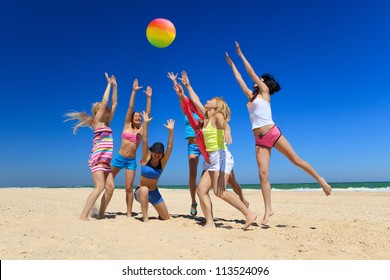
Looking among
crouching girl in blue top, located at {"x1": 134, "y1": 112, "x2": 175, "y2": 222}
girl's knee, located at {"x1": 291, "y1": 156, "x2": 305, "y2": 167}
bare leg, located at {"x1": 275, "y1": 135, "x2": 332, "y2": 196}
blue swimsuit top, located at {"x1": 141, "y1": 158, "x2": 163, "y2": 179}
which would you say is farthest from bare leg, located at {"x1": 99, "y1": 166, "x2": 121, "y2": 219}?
girl's knee, located at {"x1": 291, "y1": 156, "x2": 305, "y2": 167}

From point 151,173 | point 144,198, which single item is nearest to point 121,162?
point 151,173

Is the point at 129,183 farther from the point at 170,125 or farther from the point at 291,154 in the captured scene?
the point at 291,154

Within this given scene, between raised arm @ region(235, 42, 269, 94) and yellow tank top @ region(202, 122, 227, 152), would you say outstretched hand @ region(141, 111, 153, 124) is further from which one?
raised arm @ region(235, 42, 269, 94)

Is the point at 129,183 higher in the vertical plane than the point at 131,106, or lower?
lower

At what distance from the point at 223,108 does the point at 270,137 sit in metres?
0.91

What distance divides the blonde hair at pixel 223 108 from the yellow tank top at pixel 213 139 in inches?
10.0

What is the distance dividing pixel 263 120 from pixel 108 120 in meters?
2.90

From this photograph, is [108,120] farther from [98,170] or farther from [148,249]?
[148,249]

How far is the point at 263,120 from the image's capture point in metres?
5.50

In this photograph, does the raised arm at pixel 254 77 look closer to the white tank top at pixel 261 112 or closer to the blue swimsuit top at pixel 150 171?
the white tank top at pixel 261 112

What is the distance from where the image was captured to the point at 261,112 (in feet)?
18.0

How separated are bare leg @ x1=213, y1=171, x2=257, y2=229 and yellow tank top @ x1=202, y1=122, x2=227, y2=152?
15.9 inches

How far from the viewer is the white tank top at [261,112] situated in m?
5.48
